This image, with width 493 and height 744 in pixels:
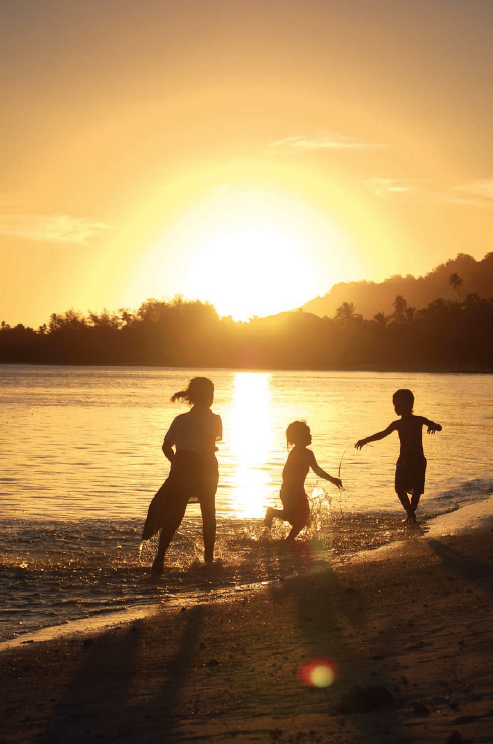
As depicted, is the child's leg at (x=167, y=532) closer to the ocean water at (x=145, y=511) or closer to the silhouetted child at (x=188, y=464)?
the silhouetted child at (x=188, y=464)

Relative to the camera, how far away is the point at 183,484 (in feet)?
26.3

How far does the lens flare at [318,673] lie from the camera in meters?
4.49

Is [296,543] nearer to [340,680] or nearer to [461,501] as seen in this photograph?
[461,501]

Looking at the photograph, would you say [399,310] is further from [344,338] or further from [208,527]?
[208,527]

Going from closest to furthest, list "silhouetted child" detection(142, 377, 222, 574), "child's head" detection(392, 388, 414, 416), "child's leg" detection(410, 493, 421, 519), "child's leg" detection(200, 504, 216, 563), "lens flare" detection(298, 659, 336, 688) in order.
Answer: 1. "lens flare" detection(298, 659, 336, 688)
2. "silhouetted child" detection(142, 377, 222, 574)
3. "child's leg" detection(200, 504, 216, 563)
4. "child's head" detection(392, 388, 414, 416)
5. "child's leg" detection(410, 493, 421, 519)

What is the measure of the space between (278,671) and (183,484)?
342cm

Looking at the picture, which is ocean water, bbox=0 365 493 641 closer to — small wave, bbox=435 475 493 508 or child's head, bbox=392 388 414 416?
small wave, bbox=435 475 493 508

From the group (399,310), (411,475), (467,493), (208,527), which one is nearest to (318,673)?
(208,527)

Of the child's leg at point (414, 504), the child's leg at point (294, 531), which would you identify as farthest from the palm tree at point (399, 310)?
the child's leg at point (294, 531)

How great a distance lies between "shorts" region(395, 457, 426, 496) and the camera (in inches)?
408

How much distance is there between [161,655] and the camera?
5.18 meters

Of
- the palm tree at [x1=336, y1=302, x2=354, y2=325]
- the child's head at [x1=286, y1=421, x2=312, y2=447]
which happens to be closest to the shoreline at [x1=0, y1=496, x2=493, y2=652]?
the child's head at [x1=286, y1=421, x2=312, y2=447]

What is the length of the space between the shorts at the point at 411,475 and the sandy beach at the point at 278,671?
324 cm

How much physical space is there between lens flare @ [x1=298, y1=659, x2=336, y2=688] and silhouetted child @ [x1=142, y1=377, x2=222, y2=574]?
334 centimetres
